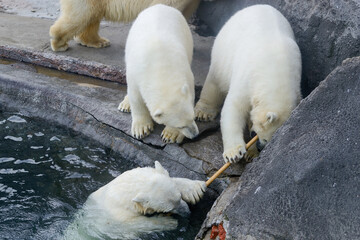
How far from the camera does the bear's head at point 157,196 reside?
155 inches

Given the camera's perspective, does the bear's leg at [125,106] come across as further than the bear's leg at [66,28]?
No

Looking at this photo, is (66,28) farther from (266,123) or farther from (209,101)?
(266,123)

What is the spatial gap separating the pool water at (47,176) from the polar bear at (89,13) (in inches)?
54.6

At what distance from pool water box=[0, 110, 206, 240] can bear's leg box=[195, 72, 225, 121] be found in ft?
2.72

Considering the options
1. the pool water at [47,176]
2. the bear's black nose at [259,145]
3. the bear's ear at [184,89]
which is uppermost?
the bear's ear at [184,89]

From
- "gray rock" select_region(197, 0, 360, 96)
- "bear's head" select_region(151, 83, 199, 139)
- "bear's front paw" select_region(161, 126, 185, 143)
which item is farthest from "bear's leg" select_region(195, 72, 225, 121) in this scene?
"gray rock" select_region(197, 0, 360, 96)

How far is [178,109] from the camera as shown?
435cm

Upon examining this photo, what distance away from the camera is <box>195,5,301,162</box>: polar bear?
4215mm

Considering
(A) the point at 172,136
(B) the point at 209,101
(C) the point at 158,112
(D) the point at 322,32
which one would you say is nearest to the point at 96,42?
(B) the point at 209,101

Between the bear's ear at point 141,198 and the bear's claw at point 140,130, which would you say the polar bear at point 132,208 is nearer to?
the bear's ear at point 141,198

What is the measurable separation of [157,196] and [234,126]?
37.2 inches

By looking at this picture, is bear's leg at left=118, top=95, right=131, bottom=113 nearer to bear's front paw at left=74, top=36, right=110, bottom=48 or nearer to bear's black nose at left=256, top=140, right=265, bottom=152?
bear's black nose at left=256, top=140, right=265, bottom=152

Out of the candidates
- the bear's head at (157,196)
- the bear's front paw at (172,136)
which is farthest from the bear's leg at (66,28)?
the bear's head at (157,196)

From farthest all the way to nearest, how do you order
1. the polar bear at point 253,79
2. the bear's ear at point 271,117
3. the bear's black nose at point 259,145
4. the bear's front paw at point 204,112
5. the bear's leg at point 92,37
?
the bear's leg at point 92,37, the bear's front paw at point 204,112, the bear's black nose at point 259,145, the polar bear at point 253,79, the bear's ear at point 271,117
